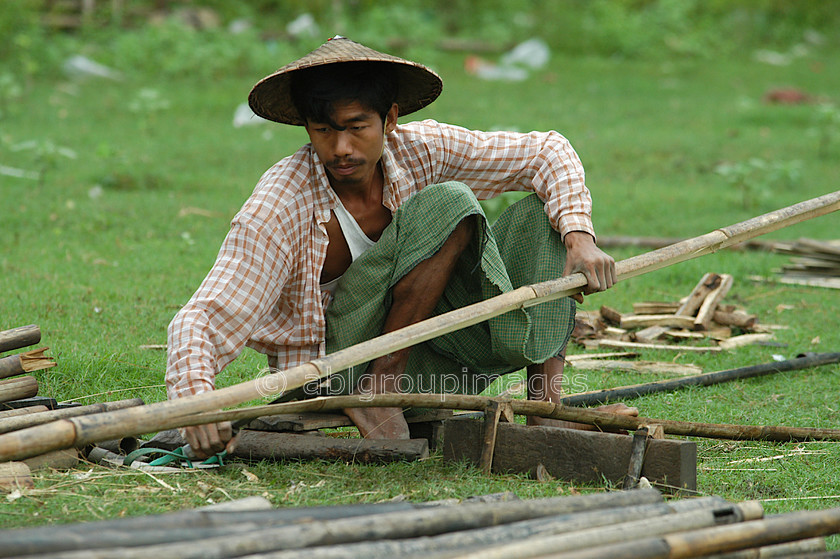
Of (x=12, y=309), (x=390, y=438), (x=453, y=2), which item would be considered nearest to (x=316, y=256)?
(x=390, y=438)

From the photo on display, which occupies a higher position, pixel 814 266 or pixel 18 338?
pixel 814 266

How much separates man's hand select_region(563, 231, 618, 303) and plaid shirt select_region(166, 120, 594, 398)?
0.17ft

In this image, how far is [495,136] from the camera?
370 cm

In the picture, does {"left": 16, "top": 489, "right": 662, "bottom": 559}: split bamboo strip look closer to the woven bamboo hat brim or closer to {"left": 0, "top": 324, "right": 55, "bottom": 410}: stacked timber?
{"left": 0, "top": 324, "right": 55, "bottom": 410}: stacked timber

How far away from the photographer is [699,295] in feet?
18.1

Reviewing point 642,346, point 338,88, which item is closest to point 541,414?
point 338,88

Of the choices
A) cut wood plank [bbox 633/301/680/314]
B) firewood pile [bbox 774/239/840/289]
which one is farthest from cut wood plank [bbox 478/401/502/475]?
firewood pile [bbox 774/239/840/289]

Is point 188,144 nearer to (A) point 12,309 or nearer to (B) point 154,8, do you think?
(A) point 12,309

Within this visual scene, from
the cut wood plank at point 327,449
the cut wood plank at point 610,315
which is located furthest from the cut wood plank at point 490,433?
the cut wood plank at point 610,315

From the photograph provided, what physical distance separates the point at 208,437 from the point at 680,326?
3307 millimetres

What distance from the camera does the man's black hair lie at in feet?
10.6

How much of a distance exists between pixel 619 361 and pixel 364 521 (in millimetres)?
2973

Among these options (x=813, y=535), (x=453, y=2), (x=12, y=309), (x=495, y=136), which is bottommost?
(x=813, y=535)

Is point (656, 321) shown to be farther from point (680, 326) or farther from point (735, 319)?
point (735, 319)
